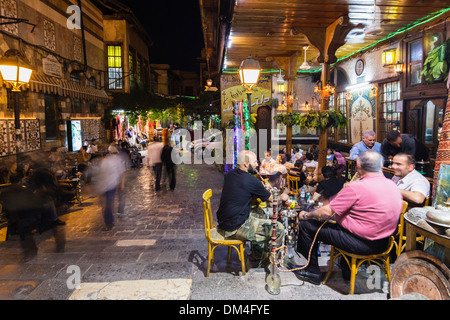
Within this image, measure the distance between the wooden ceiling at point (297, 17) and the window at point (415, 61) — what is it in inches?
28.4

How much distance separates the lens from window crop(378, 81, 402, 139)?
33.0ft

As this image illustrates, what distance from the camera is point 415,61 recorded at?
8.92 m

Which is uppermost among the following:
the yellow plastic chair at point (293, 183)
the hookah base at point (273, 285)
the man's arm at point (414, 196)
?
the man's arm at point (414, 196)

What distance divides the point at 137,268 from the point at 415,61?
385 inches

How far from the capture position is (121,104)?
1938cm

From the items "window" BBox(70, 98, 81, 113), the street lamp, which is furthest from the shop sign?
the street lamp

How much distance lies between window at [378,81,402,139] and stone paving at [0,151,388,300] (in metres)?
7.73

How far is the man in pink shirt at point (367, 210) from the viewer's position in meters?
3.26

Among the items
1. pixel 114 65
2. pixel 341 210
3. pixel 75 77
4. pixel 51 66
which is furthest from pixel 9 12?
pixel 114 65

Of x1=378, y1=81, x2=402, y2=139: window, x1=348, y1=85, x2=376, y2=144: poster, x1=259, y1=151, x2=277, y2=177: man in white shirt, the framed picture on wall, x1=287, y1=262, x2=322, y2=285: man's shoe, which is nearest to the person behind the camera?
x1=287, y1=262, x2=322, y2=285: man's shoe

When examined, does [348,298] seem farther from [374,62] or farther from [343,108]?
[343,108]

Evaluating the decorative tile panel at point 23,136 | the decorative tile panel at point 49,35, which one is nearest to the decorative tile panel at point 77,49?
the decorative tile panel at point 49,35

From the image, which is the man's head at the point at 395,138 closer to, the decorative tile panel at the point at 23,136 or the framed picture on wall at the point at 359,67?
the framed picture on wall at the point at 359,67

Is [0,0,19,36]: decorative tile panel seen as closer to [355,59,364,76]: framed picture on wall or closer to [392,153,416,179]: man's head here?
[392,153,416,179]: man's head
